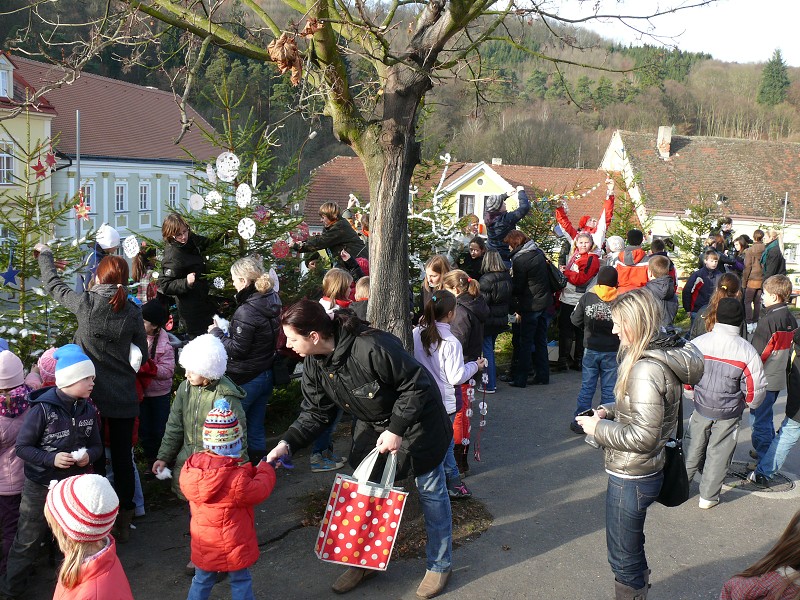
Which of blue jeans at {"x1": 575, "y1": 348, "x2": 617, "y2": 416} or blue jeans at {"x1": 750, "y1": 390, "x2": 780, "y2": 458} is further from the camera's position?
blue jeans at {"x1": 575, "y1": 348, "x2": 617, "y2": 416}

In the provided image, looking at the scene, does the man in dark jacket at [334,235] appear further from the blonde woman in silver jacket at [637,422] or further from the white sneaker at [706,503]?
the blonde woman in silver jacket at [637,422]

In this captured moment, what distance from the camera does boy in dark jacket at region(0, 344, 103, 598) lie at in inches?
166

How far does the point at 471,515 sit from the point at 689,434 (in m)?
2.09

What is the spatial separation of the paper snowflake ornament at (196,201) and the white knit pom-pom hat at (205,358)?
2.84 meters

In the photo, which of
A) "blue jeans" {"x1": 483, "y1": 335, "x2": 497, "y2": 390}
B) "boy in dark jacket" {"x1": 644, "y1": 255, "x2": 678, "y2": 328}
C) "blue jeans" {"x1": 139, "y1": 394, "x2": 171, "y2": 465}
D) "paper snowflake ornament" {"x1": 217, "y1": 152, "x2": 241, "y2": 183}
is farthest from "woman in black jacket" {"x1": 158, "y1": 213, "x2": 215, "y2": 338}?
"boy in dark jacket" {"x1": 644, "y1": 255, "x2": 678, "y2": 328}

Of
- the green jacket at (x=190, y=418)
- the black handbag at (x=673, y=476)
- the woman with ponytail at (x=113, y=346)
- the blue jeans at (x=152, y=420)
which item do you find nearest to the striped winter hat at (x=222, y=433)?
the green jacket at (x=190, y=418)

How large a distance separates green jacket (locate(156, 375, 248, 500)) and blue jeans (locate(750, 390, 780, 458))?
15.7 ft

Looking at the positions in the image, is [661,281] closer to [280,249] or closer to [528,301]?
[528,301]

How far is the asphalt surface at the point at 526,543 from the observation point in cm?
468

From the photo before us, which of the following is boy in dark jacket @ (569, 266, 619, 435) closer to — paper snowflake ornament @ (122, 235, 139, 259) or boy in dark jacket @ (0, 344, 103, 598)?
paper snowflake ornament @ (122, 235, 139, 259)

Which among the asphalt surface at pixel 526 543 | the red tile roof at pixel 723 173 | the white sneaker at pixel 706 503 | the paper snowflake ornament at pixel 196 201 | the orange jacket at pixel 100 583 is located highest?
the red tile roof at pixel 723 173

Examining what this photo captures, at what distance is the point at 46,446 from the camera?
4242 mm

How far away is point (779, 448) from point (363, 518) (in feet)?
13.7

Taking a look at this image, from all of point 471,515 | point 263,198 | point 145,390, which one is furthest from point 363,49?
point 471,515
